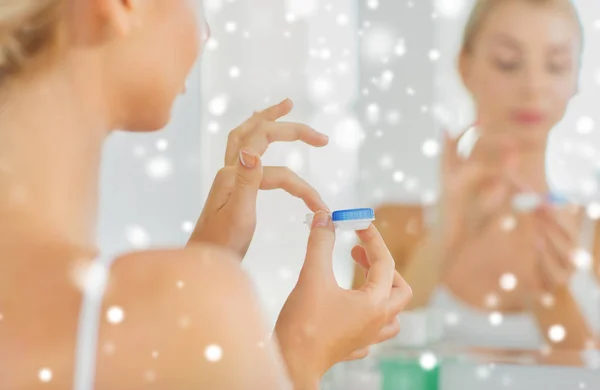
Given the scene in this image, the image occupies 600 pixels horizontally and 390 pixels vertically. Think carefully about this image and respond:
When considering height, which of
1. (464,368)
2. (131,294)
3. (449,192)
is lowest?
(464,368)

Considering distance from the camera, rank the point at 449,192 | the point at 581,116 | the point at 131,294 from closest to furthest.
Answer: the point at 131,294, the point at 581,116, the point at 449,192

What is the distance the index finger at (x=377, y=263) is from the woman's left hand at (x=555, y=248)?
2.62 ft

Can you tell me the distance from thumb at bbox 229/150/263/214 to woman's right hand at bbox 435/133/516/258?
2.44 ft

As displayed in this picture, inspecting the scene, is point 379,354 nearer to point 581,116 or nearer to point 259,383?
point 581,116

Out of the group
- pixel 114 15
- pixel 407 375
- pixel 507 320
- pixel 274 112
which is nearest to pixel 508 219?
pixel 507 320

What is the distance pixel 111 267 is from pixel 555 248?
41.1 inches

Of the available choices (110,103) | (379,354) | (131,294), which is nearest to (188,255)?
(131,294)

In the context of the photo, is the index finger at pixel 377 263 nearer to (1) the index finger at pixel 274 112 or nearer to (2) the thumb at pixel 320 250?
(2) the thumb at pixel 320 250

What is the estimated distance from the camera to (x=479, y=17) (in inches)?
45.2

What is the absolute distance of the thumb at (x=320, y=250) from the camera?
1.31 ft

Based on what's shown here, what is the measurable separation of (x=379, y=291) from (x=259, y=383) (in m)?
0.17

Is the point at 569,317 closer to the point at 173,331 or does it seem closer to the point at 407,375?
the point at 407,375

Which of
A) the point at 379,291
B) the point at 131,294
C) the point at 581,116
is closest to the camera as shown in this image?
the point at 131,294

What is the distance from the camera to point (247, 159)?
0.48 meters
